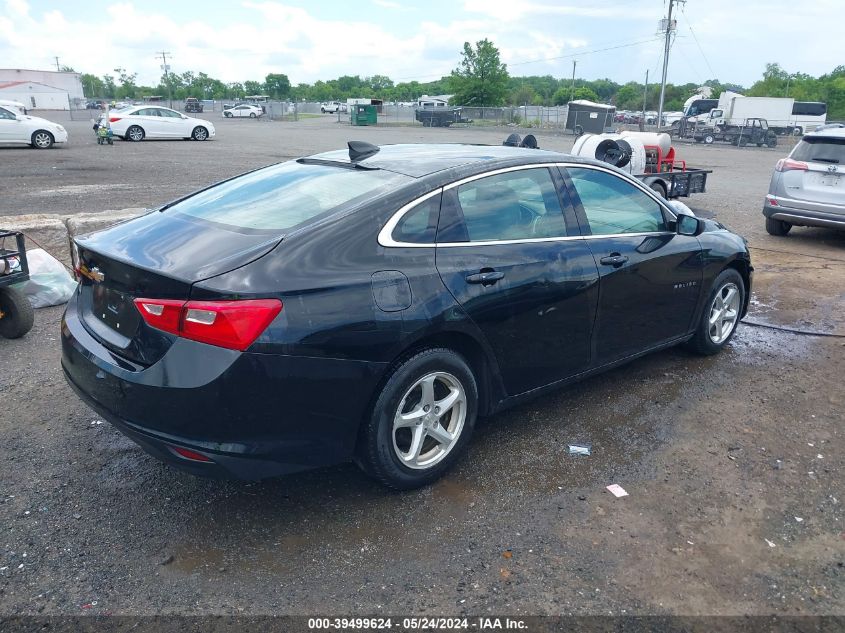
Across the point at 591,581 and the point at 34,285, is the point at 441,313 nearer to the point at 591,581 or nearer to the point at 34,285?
the point at 591,581

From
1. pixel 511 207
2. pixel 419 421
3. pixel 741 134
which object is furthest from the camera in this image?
pixel 741 134

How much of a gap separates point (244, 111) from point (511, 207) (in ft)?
216

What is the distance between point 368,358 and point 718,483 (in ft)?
6.72

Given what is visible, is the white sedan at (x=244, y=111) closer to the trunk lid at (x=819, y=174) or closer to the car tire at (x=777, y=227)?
the car tire at (x=777, y=227)

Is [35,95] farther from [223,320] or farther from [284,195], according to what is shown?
[223,320]

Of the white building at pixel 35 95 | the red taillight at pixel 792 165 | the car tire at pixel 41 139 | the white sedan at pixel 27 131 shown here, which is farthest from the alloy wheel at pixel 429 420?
the white building at pixel 35 95

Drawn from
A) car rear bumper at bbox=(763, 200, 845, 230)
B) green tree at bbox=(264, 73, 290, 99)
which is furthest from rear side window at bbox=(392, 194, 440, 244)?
green tree at bbox=(264, 73, 290, 99)

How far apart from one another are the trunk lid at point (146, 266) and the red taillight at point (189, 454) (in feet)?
1.26

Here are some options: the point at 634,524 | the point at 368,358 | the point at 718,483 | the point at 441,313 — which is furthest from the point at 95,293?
the point at 718,483

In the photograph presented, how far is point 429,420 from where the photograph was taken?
3.47 meters

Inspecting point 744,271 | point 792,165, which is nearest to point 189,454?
point 744,271

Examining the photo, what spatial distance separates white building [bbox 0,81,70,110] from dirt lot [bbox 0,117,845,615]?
3540 inches

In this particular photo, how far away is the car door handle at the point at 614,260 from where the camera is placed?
418cm

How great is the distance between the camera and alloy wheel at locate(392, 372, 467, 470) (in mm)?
3393
